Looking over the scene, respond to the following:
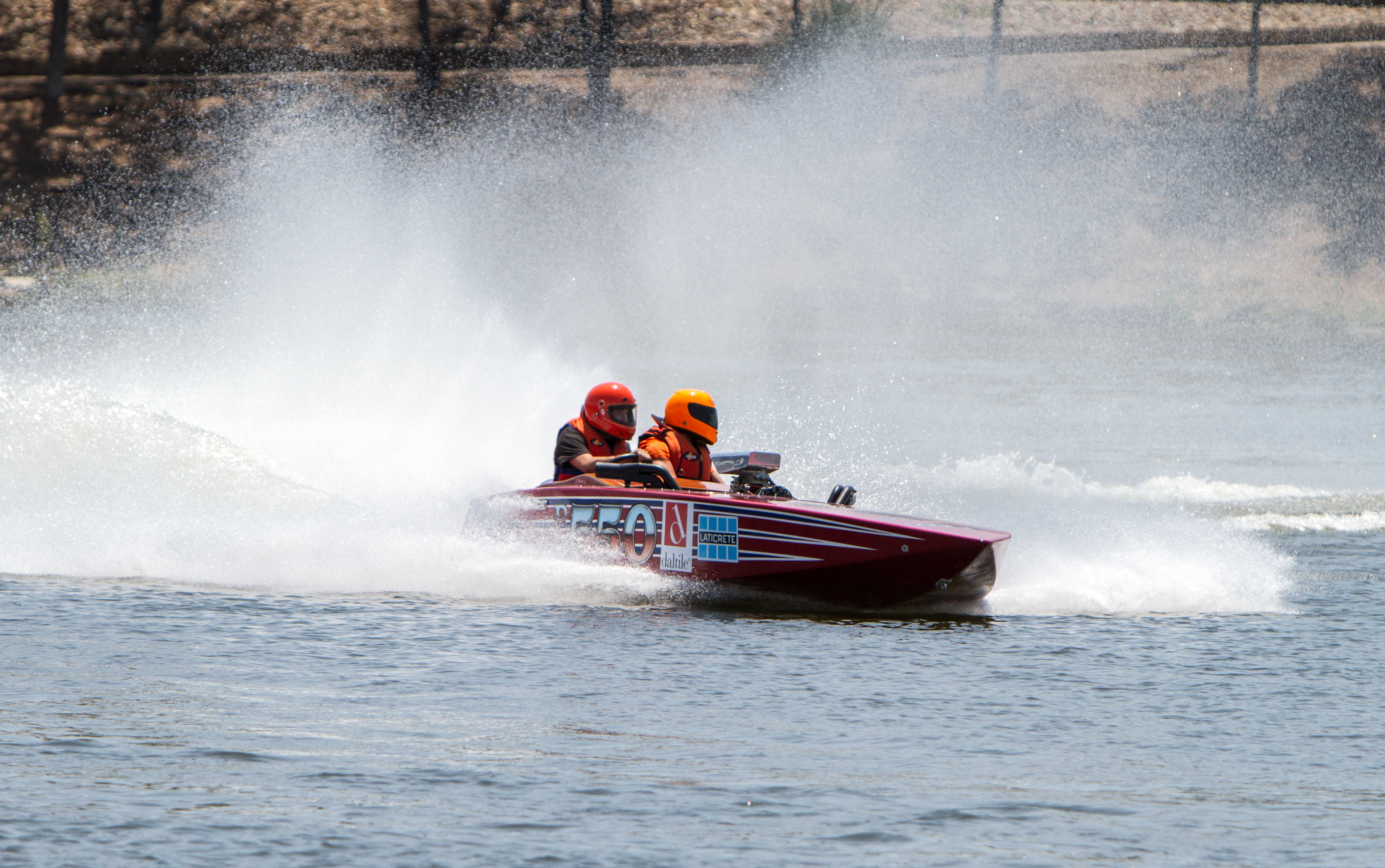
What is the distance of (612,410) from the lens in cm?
1161

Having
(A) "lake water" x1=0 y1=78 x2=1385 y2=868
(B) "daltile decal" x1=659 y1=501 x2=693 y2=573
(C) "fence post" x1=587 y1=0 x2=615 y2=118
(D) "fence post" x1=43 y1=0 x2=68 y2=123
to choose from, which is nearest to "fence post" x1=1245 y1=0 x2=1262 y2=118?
(A) "lake water" x1=0 y1=78 x2=1385 y2=868

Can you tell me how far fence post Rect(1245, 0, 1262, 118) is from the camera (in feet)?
129

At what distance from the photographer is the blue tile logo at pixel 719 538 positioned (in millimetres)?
10508

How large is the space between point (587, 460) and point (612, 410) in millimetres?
408

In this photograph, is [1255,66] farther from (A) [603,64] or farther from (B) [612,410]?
(B) [612,410]

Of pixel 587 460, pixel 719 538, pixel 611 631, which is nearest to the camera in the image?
pixel 611 631

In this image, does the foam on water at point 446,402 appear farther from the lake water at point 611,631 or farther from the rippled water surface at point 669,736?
the rippled water surface at point 669,736

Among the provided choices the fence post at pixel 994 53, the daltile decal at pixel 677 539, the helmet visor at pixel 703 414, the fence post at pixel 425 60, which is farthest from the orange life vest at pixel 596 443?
the fence post at pixel 994 53

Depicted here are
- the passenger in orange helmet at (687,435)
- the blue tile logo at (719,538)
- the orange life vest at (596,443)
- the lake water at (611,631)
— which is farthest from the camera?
the orange life vest at (596,443)

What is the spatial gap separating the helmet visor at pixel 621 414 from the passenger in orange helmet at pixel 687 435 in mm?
182

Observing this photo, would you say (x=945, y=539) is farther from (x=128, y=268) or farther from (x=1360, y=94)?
(x=1360, y=94)

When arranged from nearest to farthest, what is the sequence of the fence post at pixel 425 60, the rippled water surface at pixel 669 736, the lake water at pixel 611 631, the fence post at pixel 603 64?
the rippled water surface at pixel 669 736 → the lake water at pixel 611 631 → the fence post at pixel 603 64 → the fence post at pixel 425 60

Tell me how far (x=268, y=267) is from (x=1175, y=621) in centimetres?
2277

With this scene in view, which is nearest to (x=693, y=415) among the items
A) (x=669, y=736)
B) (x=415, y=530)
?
(x=415, y=530)
